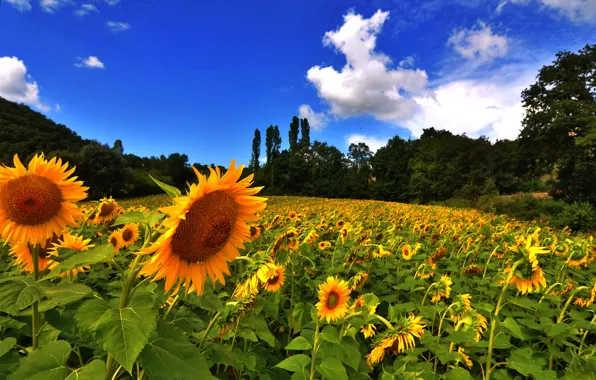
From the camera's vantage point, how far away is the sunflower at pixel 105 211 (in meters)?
2.78

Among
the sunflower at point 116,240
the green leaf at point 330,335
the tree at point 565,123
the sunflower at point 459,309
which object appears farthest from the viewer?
the tree at point 565,123

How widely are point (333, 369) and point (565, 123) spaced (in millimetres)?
29612

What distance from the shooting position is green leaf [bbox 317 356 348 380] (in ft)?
4.83

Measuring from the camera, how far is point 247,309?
1.53 m

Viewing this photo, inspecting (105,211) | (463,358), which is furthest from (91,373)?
(105,211)

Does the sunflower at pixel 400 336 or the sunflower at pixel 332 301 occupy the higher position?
the sunflower at pixel 332 301

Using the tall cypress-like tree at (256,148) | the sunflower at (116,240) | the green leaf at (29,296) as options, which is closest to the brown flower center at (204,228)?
the green leaf at (29,296)

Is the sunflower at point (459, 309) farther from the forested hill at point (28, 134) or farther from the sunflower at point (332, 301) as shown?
the forested hill at point (28, 134)

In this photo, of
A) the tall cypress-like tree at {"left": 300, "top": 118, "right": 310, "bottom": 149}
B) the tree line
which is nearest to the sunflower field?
the tree line

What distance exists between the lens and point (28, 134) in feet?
135

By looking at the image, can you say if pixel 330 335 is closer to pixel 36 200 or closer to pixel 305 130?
pixel 36 200

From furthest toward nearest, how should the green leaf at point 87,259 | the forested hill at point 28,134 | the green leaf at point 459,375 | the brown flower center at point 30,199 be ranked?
the forested hill at point 28,134 < the green leaf at point 459,375 < the brown flower center at point 30,199 < the green leaf at point 87,259

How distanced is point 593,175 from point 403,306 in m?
28.1

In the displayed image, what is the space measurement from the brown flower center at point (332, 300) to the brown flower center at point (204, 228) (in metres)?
0.91
